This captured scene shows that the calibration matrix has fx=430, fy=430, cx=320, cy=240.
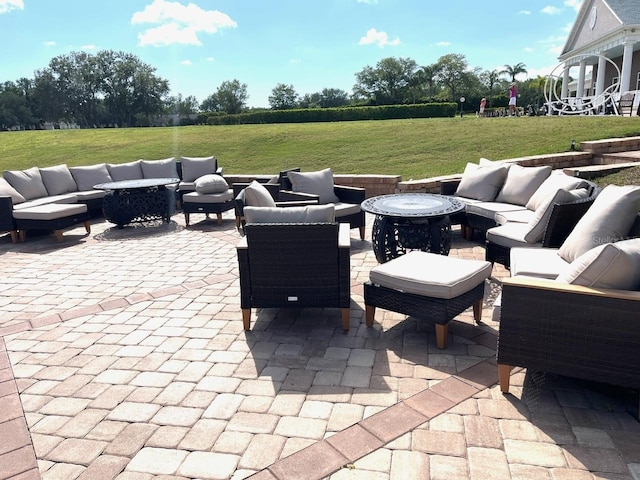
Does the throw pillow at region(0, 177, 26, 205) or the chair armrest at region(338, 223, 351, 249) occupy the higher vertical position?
the throw pillow at region(0, 177, 26, 205)

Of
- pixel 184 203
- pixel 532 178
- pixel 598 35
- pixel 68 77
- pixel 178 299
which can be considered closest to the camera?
pixel 178 299

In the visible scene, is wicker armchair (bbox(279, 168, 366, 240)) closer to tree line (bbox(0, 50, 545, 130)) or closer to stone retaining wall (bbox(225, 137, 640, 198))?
stone retaining wall (bbox(225, 137, 640, 198))

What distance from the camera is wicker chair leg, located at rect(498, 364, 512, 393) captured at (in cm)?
268

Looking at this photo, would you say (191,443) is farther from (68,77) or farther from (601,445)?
(68,77)

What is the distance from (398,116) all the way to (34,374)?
27078 millimetres

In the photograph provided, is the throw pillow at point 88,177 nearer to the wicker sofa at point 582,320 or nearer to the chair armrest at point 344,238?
the chair armrest at point 344,238

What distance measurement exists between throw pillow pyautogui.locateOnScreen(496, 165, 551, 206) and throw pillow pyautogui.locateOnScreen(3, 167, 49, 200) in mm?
7774

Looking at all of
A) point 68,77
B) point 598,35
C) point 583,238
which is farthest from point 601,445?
point 68,77

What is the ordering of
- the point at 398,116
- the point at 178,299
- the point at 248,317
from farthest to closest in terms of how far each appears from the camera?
the point at 398,116 < the point at 178,299 < the point at 248,317

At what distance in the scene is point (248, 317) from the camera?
12.1 feet

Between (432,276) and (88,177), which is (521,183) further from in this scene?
(88,177)

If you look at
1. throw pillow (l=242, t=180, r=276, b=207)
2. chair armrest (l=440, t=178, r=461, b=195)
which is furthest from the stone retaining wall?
throw pillow (l=242, t=180, r=276, b=207)

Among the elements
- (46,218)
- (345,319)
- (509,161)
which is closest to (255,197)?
(345,319)

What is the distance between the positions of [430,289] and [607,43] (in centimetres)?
2820
